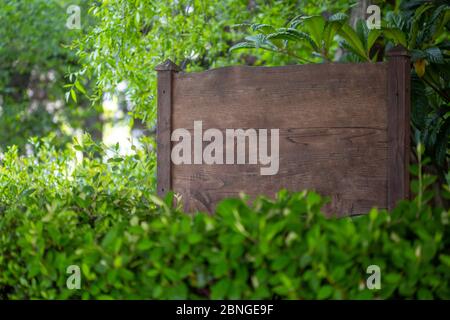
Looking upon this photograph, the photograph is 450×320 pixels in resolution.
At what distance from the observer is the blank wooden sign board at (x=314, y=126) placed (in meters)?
2.79

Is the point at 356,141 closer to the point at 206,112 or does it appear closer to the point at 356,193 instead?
the point at 356,193

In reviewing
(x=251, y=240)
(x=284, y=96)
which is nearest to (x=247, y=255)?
(x=251, y=240)

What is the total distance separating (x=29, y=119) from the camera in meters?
10.2

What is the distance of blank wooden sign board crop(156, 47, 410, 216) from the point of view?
2.79 m

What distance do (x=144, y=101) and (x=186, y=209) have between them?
1.85m

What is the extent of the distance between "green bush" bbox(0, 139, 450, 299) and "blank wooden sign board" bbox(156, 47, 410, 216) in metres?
1.06

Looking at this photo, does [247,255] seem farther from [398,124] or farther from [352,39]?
[352,39]

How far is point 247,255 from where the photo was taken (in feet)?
5.22

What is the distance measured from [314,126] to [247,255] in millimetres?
1410

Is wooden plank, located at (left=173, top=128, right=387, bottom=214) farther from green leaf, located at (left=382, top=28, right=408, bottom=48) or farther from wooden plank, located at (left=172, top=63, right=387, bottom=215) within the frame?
green leaf, located at (left=382, top=28, right=408, bottom=48)

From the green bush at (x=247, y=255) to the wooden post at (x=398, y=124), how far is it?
39.7 inches

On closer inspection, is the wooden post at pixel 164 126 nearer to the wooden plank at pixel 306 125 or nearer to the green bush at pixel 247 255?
the wooden plank at pixel 306 125

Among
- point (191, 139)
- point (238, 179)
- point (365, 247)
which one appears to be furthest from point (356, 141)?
point (365, 247)

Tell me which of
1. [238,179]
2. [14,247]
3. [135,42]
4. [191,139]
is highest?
[135,42]
